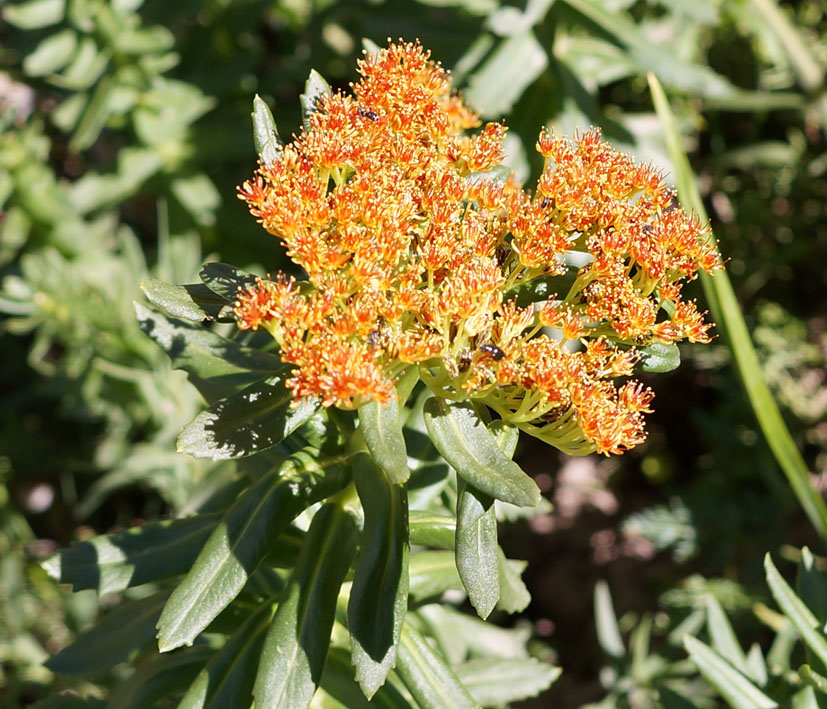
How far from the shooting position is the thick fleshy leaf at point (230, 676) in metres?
1.34

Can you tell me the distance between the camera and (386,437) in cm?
115

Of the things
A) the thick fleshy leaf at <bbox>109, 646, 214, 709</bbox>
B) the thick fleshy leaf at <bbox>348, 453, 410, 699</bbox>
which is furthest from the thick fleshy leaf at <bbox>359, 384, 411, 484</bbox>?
the thick fleshy leaf at <bbox>109, 646, 214, 709</bbox>

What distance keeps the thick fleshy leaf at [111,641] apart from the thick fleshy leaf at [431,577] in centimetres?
48

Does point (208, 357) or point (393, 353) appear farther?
point (208, 357)

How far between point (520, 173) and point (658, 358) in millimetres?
1458

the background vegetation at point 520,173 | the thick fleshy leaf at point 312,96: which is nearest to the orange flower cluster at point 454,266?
the thick fleshy leaf at point 312,96

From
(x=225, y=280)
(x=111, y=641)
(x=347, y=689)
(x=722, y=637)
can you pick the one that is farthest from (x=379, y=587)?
(x=722, y=637)

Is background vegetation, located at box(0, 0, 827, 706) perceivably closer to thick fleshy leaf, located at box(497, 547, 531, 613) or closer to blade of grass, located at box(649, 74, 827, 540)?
blade of grass, located at box(649, 74, 827, 540)

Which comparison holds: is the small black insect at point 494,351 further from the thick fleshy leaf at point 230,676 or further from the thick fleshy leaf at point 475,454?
the thick fleshy leaf at point 230,676

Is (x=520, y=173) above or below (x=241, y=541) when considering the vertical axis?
below

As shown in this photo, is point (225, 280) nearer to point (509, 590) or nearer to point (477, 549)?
point (477, 549)

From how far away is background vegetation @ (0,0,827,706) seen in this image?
2578 mm

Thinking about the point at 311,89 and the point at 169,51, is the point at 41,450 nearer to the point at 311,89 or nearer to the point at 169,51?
the point at 169,51

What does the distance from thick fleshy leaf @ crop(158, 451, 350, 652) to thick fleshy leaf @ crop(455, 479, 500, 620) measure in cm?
28
